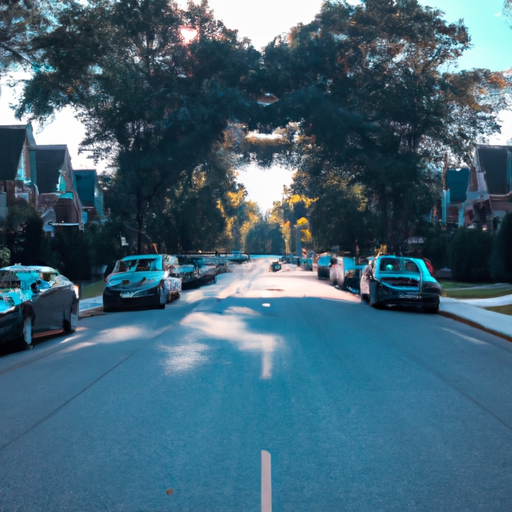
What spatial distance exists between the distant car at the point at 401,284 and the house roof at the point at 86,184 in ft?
130

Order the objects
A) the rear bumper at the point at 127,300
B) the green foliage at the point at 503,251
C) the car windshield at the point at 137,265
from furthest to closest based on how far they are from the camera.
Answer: the green foliage at the point at 503,251 < the car windshield at the point at 137,265 < the rear bumper at the point at 127,300

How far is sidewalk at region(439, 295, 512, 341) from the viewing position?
1582cm

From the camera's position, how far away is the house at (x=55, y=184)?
1847 inches

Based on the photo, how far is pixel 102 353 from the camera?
41.7 ft

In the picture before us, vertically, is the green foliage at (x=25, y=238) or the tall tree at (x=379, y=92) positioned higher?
the tall tree at (x=379, y=92)

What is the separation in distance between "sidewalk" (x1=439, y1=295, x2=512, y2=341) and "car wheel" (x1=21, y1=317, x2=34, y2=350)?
380 inches

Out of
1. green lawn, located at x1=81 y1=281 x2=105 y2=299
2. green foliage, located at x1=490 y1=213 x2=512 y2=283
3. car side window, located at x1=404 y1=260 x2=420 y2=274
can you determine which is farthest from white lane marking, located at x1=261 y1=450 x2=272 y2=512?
green foliage, located at x1=490 y1=213 x2=512 y2=283

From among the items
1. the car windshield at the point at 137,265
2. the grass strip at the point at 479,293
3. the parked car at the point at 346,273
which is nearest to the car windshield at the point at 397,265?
the grass strip at the point at 479,293

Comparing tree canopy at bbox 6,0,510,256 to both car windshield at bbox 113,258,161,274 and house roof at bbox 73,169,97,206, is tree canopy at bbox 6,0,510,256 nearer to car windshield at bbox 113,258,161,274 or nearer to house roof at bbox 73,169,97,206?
car windshield at bbox 113,258,161,274

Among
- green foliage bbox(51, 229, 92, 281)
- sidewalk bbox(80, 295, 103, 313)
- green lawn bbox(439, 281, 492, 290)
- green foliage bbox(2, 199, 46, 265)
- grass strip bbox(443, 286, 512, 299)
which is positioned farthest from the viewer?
green foliage bbox(51, 229, 92, 281)

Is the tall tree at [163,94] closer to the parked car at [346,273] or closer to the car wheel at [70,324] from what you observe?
the parked car at [346,273]

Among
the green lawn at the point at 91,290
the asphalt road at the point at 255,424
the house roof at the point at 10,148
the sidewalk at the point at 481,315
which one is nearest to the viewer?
the asphalt road at the point at 255,424

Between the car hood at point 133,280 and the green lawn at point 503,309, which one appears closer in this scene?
the green lawn at point 503,309

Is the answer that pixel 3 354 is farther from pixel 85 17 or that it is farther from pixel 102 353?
pixel 85 17
